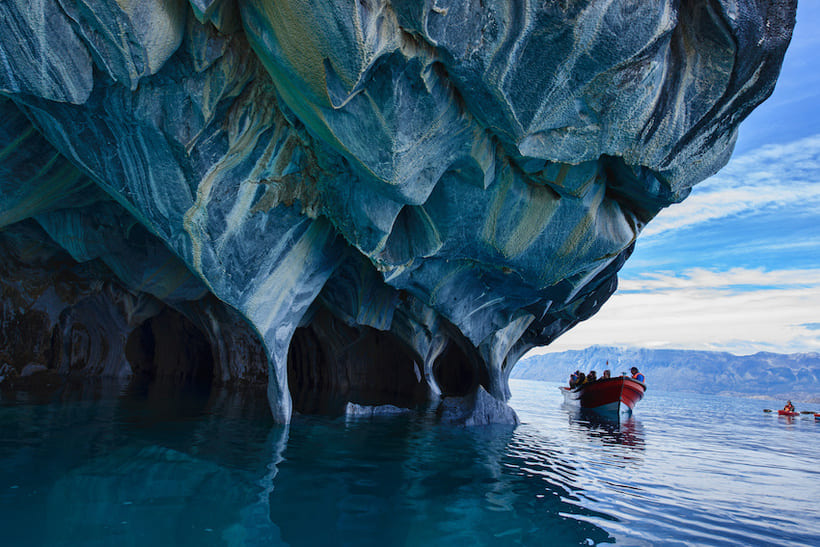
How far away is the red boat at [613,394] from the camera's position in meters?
19.7

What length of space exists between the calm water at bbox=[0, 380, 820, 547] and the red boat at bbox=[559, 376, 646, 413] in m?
9.07

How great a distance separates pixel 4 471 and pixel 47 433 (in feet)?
7.97

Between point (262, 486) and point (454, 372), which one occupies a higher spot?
point (454, 372)

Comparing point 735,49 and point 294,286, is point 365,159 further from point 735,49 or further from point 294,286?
point 735,49

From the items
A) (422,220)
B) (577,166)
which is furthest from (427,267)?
(577,166)

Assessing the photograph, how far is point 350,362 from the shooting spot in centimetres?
2400

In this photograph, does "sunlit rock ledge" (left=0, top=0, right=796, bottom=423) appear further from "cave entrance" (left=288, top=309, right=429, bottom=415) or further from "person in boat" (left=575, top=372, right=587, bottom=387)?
"person in boat" (left=575, top=372, right=587, bottom=387)

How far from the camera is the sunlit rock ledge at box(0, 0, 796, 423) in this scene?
19.9 feet

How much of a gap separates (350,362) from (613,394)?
1179 cm

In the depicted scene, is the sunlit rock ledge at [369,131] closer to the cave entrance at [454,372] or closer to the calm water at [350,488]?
the calm water at [350,488]

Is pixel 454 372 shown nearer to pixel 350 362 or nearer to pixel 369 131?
pixel 350 362

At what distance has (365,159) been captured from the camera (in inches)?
296

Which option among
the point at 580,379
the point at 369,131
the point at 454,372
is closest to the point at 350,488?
the point at 369,131

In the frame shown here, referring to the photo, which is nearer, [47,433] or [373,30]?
[373,30]
